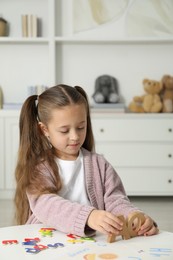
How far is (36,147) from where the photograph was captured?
1.50m

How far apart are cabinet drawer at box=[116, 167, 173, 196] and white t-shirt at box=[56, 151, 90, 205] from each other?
2.46 metres

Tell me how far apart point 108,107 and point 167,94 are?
53 centimetres

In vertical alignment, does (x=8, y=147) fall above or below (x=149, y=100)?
below

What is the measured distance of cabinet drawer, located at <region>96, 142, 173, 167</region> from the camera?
391 cm

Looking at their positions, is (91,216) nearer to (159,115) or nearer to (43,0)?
(159,115)

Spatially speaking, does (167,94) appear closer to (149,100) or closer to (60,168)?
(149,100)

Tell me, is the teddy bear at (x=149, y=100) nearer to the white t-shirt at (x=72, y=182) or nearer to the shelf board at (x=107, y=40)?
the shelf board at (x=107, y=40)

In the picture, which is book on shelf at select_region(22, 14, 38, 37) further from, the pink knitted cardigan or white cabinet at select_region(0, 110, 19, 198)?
the pink knitted cardigan

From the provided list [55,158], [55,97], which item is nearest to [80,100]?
[55,97]

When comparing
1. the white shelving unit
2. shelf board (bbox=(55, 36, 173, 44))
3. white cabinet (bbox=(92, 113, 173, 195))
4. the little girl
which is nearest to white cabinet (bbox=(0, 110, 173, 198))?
white cabinet (bbox=(92, 113, 173, 195))

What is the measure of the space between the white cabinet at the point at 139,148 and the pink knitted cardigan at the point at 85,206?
2362 mm

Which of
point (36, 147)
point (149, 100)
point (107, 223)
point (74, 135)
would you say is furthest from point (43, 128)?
point (149, 100)

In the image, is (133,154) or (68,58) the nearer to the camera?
(133,154)

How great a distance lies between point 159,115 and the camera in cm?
385
